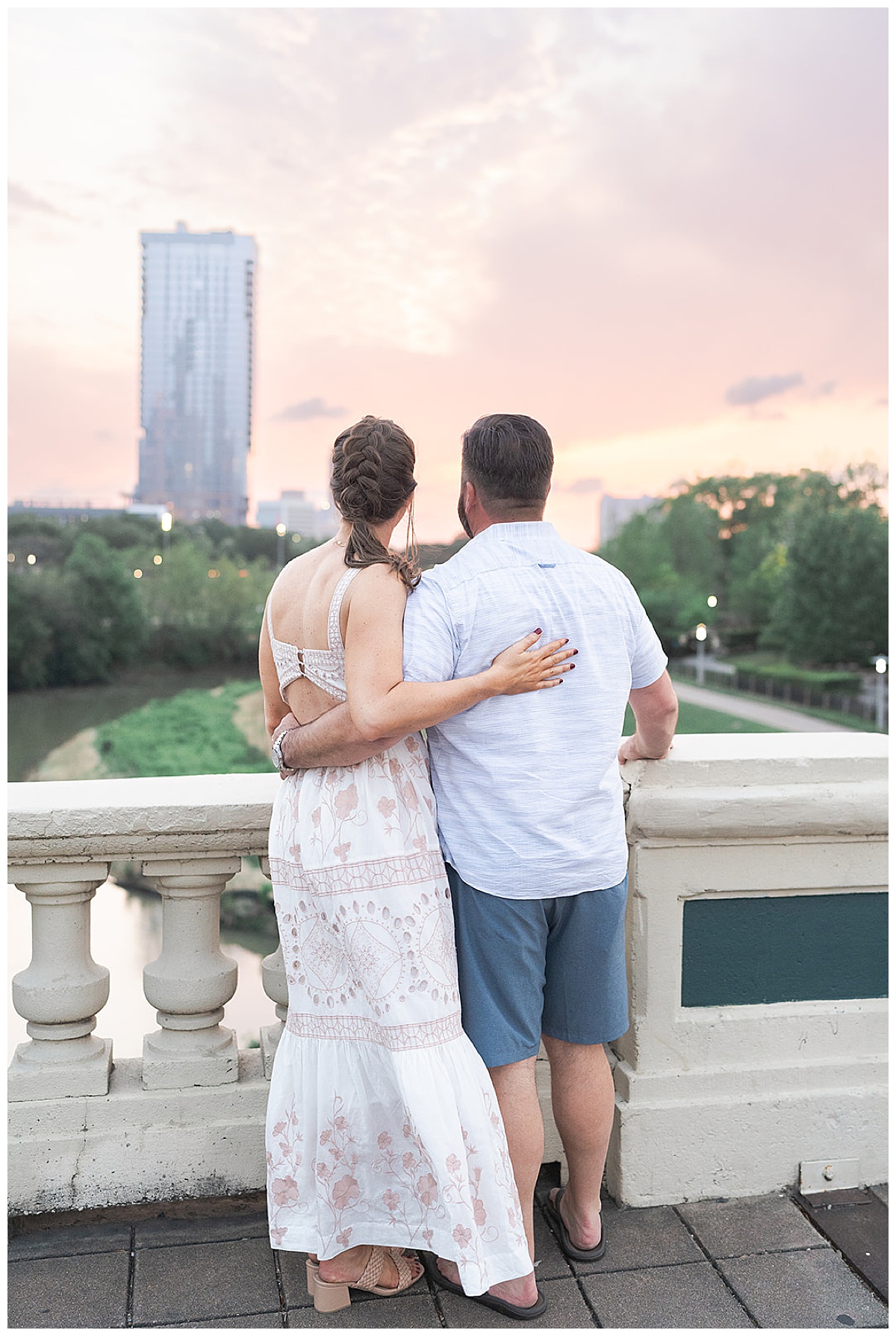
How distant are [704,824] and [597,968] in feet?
1.60

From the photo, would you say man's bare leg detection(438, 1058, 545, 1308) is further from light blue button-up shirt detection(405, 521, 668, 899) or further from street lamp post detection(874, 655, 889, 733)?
street lamp post detection(874, 655, 889, 733)

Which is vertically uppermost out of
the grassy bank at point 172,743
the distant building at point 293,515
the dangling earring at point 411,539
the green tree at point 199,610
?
the distant building at point 293,515

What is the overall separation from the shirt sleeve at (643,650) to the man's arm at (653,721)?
4 centimetres

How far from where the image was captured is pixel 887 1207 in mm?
2455

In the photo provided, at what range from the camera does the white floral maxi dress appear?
1956mm

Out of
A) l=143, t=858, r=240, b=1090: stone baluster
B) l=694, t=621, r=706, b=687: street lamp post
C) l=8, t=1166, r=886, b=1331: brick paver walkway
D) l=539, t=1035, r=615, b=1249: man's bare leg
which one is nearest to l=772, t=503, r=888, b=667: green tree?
l=694, t=621, r=706, b=687: street lamp post

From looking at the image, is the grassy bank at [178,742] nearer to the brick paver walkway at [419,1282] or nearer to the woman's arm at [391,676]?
the brick paver walkway at [419,1282]

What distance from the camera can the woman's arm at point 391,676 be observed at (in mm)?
1869

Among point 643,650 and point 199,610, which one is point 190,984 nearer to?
point 643,650

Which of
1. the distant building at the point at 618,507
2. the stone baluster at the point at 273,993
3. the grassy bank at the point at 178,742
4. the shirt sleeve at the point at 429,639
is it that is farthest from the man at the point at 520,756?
the distant building at the point at 618,507

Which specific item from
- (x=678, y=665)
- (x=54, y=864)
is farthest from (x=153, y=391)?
(x=54, y=864)

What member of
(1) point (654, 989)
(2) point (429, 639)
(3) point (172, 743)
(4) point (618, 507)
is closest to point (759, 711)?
(3) point (172, 743)

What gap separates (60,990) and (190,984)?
0.29 meters

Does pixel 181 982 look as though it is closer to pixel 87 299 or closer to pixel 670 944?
pixel 670 944
